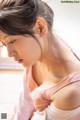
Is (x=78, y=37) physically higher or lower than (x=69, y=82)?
lower

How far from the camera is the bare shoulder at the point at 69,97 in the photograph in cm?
72

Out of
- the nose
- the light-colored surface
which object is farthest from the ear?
the light-colored surface

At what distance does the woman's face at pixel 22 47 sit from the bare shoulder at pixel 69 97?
0.16 m

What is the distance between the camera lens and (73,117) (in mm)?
725

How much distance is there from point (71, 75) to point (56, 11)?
29.6 inches

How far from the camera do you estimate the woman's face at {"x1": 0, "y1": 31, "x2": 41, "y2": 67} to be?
79cm

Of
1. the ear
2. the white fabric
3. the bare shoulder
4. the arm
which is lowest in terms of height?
the arm

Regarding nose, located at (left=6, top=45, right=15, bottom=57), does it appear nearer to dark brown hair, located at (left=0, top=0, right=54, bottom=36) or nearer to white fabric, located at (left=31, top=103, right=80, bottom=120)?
dark brown hair, located at (left=0, top=0, right=54, bottom=36)

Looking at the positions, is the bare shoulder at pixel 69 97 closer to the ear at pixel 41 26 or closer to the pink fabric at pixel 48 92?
the pink fabric at pixel 48 92

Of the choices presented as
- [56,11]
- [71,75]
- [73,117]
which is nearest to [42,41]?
[71,75]

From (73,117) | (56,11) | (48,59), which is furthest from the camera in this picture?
(56,11)

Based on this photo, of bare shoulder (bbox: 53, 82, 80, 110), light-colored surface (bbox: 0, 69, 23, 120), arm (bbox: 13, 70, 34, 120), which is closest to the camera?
bare shoulder (bbox: 53, 82, 80, 110)

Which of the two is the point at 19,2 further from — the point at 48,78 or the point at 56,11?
the point at 56,11

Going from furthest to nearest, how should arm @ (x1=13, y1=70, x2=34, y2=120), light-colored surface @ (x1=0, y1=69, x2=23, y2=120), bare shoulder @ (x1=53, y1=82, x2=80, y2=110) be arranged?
light-colored surface @ (x1=0, y1=69, x2=23, y2=120), arm @ (x1=13, y1=70, x2=34, y2=120), bare shoulder @ (x1=53, y1=82, x2=80, y2=110)
